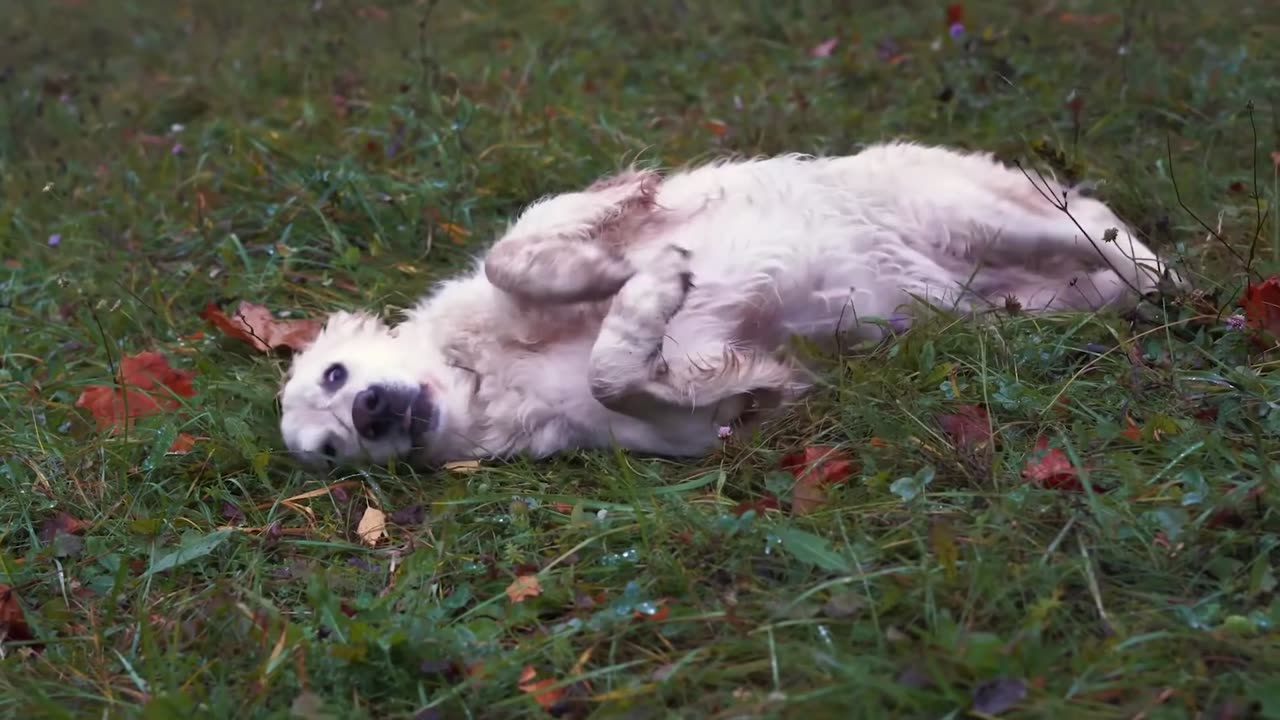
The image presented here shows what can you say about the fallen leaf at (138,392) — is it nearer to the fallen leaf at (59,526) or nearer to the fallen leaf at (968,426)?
the fallen leaf at (59,526)

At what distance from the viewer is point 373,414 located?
10.3ft

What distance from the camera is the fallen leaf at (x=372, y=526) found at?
286 cm

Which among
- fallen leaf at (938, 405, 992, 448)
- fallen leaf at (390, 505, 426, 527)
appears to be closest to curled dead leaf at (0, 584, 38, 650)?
fallen leaf at (390, 505, 426, 527)

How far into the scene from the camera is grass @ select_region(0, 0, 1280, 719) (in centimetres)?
211

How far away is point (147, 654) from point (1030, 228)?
2721 mm

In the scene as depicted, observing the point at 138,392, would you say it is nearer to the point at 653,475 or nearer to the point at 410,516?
the point at 410,516

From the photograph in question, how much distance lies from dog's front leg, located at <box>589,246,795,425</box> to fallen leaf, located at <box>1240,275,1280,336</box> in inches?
45.9

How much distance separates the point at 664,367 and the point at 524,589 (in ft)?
2.70

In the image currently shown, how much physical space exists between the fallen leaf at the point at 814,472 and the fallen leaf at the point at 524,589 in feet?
1.86

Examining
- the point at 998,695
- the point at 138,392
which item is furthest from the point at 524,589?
the point at 138,392

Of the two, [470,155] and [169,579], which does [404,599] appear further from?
[470,155]

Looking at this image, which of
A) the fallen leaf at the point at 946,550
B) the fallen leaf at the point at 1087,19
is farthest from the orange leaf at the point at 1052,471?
the fallen leaf at the point at 1087,19

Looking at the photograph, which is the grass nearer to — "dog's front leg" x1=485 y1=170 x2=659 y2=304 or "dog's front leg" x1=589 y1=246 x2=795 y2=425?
"dog's front leg" x1=589 y1=246 x2=795 y2=425

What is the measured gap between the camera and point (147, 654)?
2.34 m
